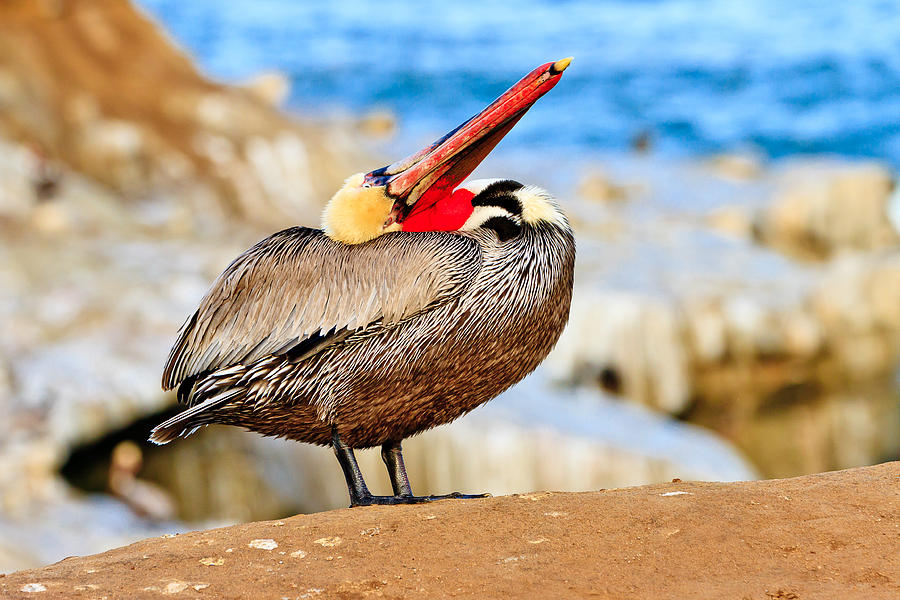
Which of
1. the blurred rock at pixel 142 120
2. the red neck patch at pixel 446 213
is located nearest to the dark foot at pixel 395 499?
the red neck patch at pixel 446 213

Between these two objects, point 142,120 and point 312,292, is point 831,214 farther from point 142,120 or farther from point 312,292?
point 312,292

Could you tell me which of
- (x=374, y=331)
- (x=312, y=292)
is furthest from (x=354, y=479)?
(x=312, y=292)

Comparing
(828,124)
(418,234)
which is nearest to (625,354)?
(418,234)

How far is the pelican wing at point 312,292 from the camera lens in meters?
3.40

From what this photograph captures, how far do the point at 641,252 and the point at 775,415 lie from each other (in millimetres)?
2562

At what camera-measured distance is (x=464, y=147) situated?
11.8 ft

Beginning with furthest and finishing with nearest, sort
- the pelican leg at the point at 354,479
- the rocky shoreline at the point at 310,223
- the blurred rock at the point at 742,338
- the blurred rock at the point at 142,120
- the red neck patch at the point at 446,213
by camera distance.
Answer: the blurred rock at the point at 142,120, the blurred rock at the point at 742,338, the rocky shoreline at the point at 310,223, the red neck patch at the point at 446,213, the pelican leg at the point at 354,479

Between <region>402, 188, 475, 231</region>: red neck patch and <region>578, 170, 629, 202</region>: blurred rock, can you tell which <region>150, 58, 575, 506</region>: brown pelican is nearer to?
<region>402, 188, 475, 231</region>: red neck patch

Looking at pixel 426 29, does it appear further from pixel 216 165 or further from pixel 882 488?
pixel 882 488

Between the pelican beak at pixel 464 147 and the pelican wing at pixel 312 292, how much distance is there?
0.17m

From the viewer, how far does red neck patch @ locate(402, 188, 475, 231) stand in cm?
374

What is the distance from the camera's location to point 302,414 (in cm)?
351

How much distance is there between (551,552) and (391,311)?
0.93 m

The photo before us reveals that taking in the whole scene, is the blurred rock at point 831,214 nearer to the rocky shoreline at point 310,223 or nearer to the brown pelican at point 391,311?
the rocky shoreline at point 310,223
